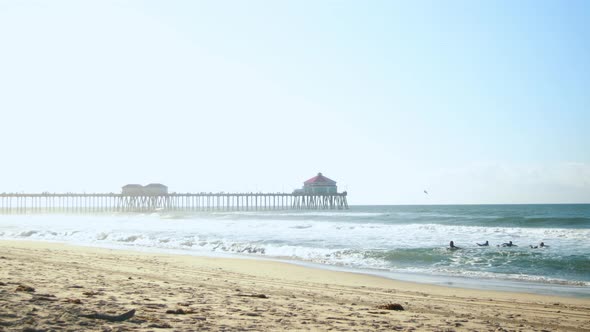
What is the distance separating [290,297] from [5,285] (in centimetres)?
389

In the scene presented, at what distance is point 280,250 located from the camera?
19.2 metres

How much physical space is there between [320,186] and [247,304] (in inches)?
2823

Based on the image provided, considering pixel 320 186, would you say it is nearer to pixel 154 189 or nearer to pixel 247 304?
pixel 154 189

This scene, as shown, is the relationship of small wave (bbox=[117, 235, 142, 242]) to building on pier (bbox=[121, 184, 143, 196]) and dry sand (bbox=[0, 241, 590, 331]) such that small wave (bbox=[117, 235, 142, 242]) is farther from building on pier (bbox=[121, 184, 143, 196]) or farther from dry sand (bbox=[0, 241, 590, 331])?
building on pier (bbox=[121, 184, 143, 196])

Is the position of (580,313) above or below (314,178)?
below

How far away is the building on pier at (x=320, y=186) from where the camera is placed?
78.2 m

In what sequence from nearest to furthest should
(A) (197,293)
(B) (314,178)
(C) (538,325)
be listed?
(C) (538,325) → (A) (197,293) → (B) (314,178)

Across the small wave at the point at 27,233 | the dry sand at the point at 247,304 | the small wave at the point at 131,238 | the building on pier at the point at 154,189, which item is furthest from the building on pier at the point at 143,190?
the dry sand at the point at 247,304

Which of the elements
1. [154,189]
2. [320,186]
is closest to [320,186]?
[320,186]

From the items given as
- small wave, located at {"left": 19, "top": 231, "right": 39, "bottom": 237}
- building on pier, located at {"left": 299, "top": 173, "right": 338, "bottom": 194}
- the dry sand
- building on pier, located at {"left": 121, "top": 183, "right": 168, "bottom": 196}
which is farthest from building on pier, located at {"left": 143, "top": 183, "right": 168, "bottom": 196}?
the dry sand

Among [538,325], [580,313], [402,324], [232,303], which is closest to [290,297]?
[232,303]

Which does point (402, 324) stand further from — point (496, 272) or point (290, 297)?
point (496, 272)

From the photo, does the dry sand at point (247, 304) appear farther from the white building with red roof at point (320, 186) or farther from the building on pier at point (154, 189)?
the building on pier at point (154, 189)

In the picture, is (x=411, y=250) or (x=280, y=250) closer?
(x=411, y=250)
